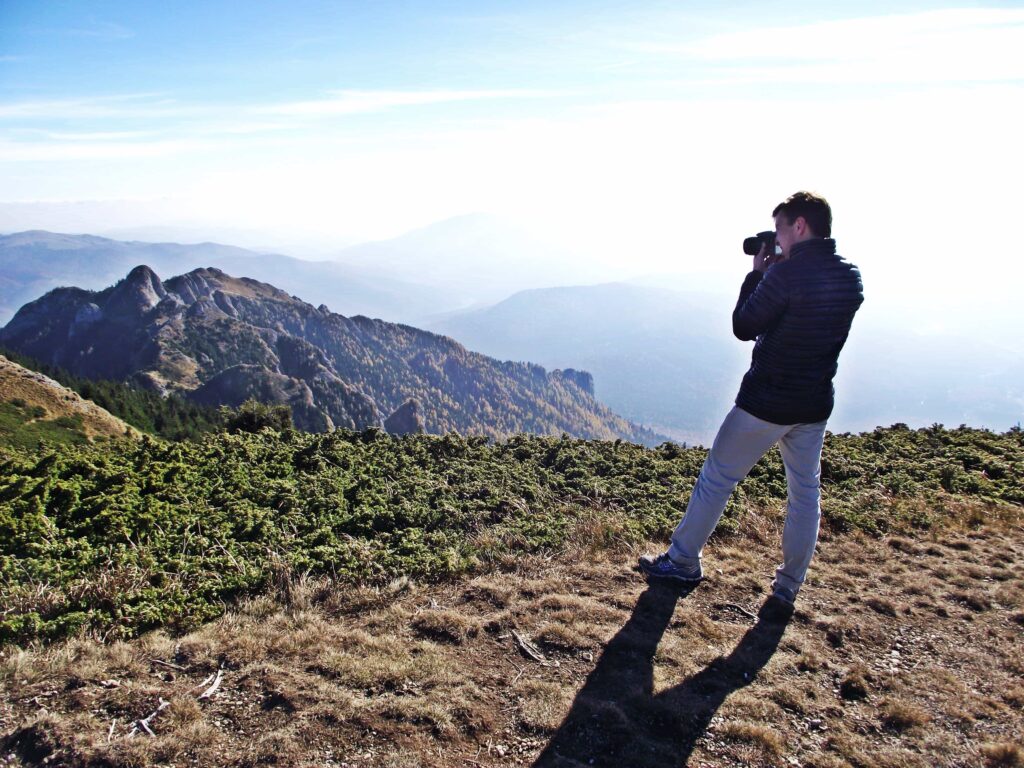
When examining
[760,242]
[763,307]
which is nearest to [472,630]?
[763,307]

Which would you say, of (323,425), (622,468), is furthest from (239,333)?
(622,468)

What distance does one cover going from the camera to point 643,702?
404 cm

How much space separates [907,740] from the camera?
378 centimetres

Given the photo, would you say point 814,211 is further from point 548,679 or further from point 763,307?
point 548,679

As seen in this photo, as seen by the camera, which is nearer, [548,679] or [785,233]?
[548,679]

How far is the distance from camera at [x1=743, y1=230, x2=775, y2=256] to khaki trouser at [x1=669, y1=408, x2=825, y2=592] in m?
1.40

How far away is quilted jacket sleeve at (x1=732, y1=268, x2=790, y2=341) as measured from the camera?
186 inches

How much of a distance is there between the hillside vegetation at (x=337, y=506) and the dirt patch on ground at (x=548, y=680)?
0.47 meters

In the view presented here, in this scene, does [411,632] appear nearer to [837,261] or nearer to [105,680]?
[105,680]

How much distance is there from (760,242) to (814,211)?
555mm

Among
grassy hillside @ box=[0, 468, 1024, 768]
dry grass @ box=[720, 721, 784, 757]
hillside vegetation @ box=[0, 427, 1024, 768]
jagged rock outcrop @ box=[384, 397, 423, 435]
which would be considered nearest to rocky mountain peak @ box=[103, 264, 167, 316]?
jagged rock outcrop @ box=[384, 397, 423, 435]

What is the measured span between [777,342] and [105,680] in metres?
5.36

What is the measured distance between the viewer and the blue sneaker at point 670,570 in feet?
18.6

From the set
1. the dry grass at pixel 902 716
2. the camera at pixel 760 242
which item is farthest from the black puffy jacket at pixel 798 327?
the dry grass at pixel 902 716
